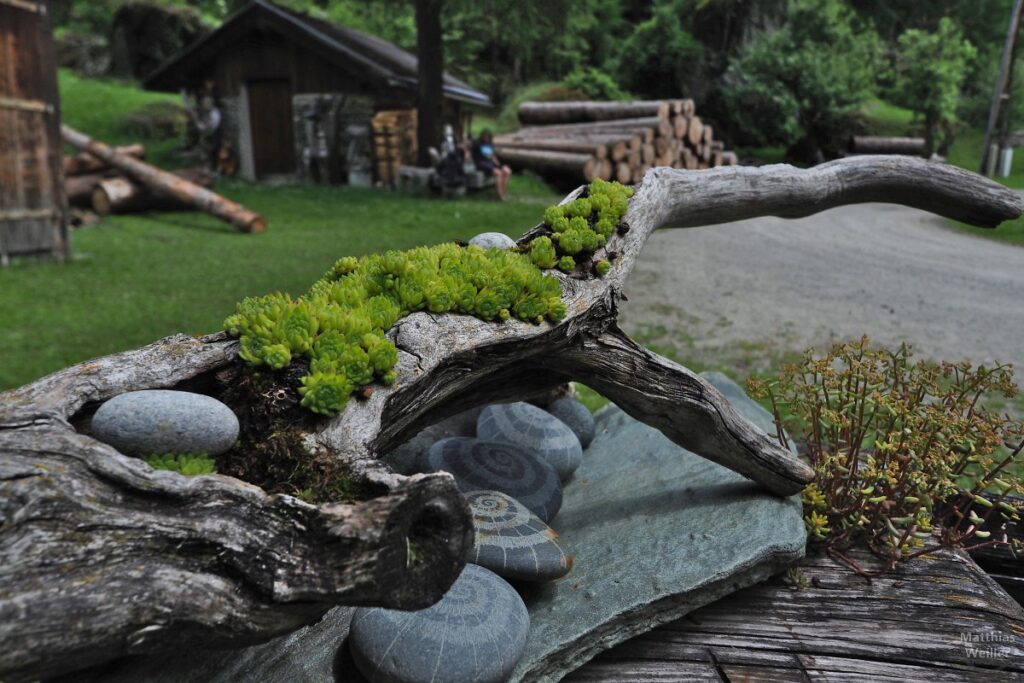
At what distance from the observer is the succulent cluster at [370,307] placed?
7.56ft

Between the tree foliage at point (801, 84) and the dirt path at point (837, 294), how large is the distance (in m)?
11.0

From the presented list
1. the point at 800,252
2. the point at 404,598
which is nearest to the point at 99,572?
the point at 404,598

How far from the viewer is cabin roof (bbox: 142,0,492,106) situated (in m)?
17.2

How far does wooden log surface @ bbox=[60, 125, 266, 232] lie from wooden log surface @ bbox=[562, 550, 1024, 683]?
11.7 meters

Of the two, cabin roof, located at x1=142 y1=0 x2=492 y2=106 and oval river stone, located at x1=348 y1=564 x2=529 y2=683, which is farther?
cabin roof, located at x1=142 y1=0 x2=492 y2=106

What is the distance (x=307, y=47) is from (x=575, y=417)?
15842mm

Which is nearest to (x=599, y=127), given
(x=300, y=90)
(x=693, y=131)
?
(x=693, y=131)

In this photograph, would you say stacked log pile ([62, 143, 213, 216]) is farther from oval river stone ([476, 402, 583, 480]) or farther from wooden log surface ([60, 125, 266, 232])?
oval river stone ([476, 402, 583, 480])

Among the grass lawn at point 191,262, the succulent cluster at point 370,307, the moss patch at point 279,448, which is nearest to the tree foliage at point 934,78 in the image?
the grass lawn at point 191,262

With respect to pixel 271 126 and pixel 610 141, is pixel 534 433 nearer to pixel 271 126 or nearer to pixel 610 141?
pixel 610 141

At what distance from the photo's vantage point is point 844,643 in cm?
304

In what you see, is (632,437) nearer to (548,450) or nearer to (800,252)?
(548,450)

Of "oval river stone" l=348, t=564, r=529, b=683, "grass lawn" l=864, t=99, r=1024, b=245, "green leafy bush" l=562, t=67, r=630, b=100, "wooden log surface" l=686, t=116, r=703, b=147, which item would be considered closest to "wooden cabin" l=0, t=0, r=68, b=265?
"oval river stone" l=348, t=564, r=529, b=683

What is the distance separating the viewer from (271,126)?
19.5 m
